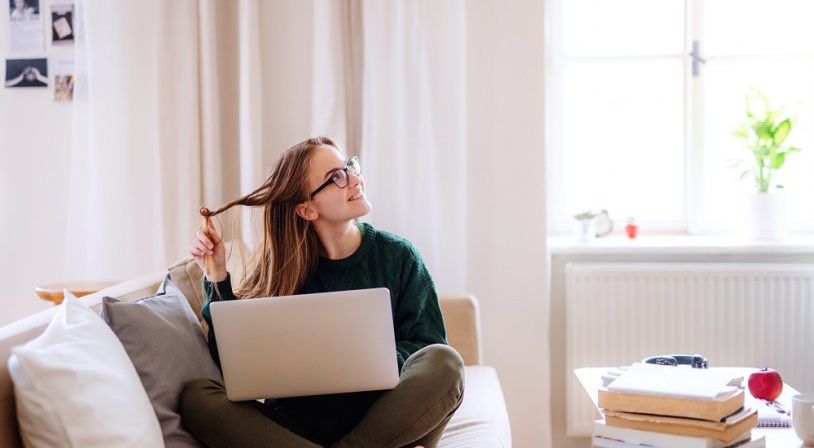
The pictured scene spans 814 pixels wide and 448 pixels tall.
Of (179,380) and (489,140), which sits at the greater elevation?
(489,140)

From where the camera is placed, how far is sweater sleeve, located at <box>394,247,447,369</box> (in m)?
1.91

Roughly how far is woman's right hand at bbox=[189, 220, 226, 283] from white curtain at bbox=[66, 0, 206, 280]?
100 centimetres

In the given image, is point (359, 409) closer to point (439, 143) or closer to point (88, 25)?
point (439, 143)

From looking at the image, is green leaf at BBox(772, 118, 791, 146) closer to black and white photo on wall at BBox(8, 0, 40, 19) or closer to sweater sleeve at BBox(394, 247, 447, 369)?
sweater sleeve at BBox(394, 247, 447, 369)

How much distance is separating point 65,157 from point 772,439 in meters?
2.48

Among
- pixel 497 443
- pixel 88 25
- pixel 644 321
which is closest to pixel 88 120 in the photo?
pixel 88 25

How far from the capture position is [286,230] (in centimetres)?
199

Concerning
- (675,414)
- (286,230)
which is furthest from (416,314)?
(675,414)

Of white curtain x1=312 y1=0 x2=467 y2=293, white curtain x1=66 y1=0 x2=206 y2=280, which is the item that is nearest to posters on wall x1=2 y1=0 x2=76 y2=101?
white curtain x1=66 y1=0 x2=206 y2=280

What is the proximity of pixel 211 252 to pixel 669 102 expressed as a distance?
1.94m

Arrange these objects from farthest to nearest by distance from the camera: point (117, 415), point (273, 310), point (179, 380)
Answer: point (179, 380) → point (273, 310) → point (117, 415)

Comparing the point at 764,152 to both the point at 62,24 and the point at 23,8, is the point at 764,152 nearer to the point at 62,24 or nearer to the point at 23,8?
the point at 62,24

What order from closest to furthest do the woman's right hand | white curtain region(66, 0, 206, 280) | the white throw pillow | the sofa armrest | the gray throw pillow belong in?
the white throw pillow < the gray throw pillow < the woman's right hand < the sofa armrest < white curtain region(66, 0, 206, 280)

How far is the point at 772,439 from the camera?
1703 millimetres
